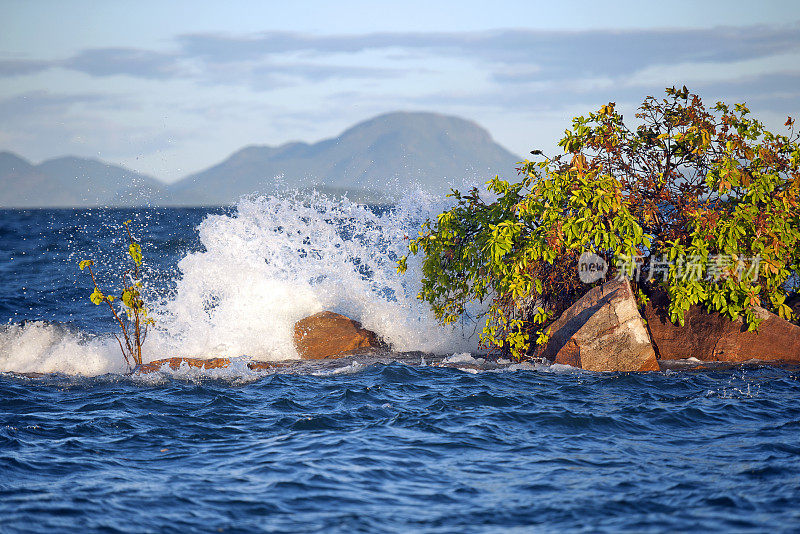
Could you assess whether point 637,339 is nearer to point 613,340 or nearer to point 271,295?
point 613,340

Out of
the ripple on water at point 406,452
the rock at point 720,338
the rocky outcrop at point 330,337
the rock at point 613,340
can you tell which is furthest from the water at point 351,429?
the rock at point 720,338

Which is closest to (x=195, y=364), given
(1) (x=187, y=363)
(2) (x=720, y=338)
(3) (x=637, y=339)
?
(1) (x=187, y=363)

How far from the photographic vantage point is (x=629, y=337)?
11.5 meters

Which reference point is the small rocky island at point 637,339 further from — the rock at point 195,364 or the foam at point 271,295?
→ the foam at point 271,295

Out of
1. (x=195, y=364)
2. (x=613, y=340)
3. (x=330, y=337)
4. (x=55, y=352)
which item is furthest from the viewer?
(x=330, y=337)

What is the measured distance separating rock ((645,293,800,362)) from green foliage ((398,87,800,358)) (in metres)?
0.22

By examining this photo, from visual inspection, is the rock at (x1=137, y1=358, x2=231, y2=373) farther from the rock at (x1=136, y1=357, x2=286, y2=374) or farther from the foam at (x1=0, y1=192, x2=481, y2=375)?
the foam at (x1=0, y1=192, x2=481, y2=375)

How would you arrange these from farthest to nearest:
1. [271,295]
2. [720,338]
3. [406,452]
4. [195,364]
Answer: [271,295] < [720,338] < [195,364] < [406,452]

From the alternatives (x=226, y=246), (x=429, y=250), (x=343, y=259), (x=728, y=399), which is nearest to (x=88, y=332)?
(x=226, y=246)

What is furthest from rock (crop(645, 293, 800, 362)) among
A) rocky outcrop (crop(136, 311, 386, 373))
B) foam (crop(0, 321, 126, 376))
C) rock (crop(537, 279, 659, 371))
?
foam (crop(0, 321, 126, 376))

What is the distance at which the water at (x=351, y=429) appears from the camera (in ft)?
21.0

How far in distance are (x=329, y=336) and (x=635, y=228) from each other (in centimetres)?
589

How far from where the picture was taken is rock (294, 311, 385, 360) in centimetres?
1355

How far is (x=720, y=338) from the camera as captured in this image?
12227mm
